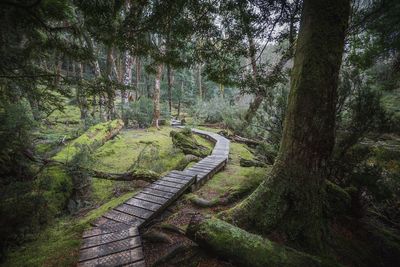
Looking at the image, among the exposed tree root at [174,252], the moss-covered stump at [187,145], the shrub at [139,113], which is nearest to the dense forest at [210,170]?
the exposed tree root at [174,252]

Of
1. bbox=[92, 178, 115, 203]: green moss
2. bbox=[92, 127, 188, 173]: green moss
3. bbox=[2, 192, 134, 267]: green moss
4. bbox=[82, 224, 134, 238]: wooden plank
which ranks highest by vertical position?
bbox=[82, 224, 134, 238]: wooden plank

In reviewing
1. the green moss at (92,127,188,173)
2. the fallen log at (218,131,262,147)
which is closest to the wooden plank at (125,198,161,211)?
the green moss at (92,127,188,173)

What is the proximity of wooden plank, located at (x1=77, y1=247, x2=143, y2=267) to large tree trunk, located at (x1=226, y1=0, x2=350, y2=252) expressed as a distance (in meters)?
1.25

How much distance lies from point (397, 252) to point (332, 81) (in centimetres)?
257

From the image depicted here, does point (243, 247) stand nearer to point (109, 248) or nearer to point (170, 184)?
point (109, 248)

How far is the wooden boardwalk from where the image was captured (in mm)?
2160

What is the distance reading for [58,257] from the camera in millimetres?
2301

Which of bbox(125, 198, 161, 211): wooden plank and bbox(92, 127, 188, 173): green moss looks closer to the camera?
bbox(125, 198, 161, 211): wooden plank

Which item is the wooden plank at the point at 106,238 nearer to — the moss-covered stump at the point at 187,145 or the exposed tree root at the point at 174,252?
the exposed tree root at the point at 174,252

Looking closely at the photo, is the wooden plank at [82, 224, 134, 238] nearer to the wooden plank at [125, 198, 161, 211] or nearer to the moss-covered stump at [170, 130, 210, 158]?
the wooden plank at [125, 198, 161, 211]

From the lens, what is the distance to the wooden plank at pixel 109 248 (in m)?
2.19

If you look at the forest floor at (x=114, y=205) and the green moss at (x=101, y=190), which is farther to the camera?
the green moss at (x=101, y=190)

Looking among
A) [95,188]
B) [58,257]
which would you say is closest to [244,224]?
[58,257]

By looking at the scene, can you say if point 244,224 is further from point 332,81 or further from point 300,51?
point 300,51
